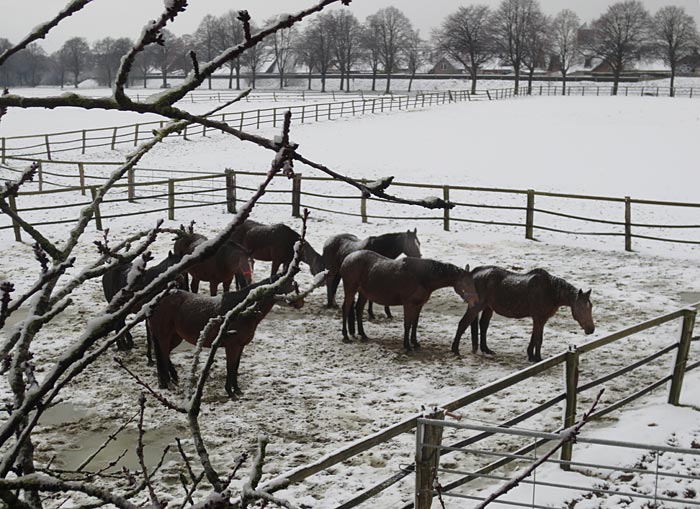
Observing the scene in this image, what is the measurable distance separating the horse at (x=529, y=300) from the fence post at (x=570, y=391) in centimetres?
195

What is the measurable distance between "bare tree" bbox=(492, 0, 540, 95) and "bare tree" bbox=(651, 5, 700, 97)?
27.7ft

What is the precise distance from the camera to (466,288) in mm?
7254

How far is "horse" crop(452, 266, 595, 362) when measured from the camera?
281 inches

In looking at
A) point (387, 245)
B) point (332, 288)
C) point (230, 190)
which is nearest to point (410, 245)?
point (387, 245)

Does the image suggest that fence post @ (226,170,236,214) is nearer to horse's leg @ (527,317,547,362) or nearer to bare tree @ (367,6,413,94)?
horse's leg @ (527,317,547,362)

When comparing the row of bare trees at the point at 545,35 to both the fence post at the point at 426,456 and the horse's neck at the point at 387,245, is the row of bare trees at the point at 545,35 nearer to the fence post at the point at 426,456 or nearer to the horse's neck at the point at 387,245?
the horse's neck at the point at 387,245

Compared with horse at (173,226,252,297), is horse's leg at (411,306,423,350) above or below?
below

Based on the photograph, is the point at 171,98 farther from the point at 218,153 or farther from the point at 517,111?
the point at 517,111

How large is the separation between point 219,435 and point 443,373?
7.33 ft

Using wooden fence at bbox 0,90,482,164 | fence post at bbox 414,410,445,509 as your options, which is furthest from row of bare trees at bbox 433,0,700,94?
fence post at bbox 414,410,445,509

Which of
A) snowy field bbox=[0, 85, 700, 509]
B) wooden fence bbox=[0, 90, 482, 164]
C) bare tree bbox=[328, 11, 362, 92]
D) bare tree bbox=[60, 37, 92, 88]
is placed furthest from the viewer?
bare tree bbox=[328, 11, 362, 92]

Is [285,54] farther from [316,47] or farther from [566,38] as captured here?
[566,38]

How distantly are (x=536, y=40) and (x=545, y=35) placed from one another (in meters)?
3.02

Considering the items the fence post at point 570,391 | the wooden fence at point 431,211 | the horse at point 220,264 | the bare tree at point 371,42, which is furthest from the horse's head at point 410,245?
the bare tree at point 371,42
